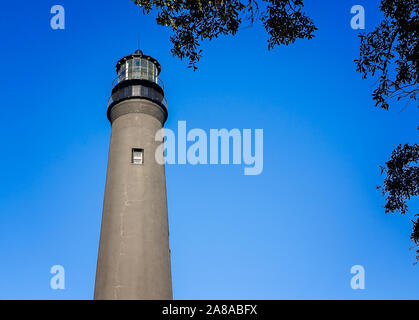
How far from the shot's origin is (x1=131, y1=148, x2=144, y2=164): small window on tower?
2361cm

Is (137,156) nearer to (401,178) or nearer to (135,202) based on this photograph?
(135,202)

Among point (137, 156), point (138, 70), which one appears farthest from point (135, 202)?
point (138, 70)

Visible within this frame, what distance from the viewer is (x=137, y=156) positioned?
23.8 m

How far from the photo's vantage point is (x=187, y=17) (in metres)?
12.4

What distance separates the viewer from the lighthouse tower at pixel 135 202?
20.8 m

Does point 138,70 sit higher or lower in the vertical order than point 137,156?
higher

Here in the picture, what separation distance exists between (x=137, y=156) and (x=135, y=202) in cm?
281

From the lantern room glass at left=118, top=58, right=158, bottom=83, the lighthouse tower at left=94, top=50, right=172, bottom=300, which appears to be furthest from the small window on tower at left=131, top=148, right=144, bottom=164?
the lantern room glass at left=118, top=58, right=158, bottom=83

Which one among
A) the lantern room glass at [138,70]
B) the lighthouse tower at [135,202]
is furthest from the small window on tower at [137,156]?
the lantern room glass at [138,70]

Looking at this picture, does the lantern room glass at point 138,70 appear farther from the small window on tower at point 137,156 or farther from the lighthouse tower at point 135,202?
the small window on tower at point 137,156

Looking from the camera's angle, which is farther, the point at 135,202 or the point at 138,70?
the point at 138,70

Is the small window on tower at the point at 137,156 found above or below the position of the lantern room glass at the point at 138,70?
below
